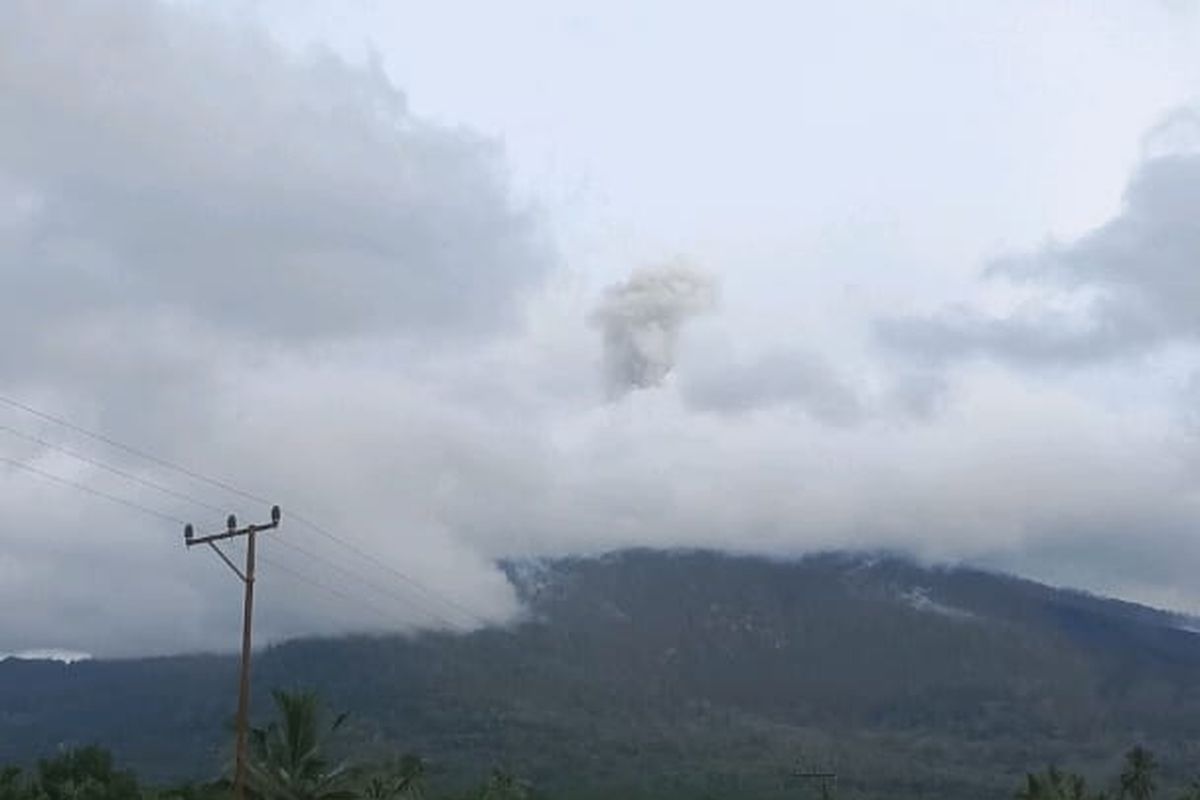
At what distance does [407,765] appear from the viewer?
13750 cm

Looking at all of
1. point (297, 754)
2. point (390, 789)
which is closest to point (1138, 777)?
point (390, 789)

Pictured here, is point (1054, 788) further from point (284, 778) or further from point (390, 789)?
point (284, 778)

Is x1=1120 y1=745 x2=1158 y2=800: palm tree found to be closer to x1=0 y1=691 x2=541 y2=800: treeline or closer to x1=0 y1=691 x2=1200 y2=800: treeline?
x1=0 y1=691 x2=1200 y2=800: treeline

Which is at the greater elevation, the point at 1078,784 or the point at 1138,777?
the point at 1138,777

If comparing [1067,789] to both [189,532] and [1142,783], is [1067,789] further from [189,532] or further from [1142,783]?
[189,532]

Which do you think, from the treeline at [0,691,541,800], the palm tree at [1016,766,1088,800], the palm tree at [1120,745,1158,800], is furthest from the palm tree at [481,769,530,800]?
the palm tree at [1120,745,1158,800]

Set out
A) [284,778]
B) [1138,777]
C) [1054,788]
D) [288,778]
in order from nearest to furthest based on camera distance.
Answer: [284,778]
[288,778]
[1054,788]
[1138,777]

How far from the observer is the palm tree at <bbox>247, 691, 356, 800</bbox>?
7306 centimetres

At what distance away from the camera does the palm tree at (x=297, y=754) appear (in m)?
73.1

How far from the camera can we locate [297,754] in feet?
242

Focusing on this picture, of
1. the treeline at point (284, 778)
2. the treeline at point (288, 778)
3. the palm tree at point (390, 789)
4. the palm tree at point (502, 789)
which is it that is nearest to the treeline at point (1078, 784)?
the treeline at point (288, 778)

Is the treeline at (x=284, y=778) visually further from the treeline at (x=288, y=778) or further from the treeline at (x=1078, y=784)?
the treeline at (x=1078, y=784)

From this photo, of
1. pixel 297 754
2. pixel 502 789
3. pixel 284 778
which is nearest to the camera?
pixel 284 778

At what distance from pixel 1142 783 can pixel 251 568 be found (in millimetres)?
123498
